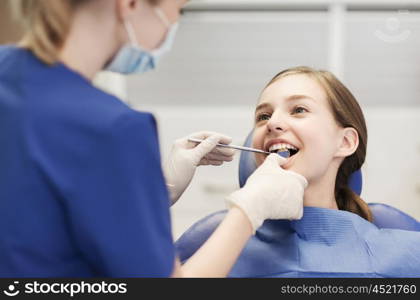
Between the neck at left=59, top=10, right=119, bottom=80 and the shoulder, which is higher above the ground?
the neck at left=59, top=10, right=119, bottom=80

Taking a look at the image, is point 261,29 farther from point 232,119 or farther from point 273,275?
point 273,275

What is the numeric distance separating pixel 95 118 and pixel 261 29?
7.11 feet

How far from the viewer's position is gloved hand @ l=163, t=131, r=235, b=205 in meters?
1.59

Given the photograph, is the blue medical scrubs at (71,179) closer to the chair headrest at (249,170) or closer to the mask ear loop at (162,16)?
the mask ear loop at (162,16)

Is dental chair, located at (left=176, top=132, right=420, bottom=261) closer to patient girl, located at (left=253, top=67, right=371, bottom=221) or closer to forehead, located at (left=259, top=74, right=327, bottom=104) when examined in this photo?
patient girl, located at (left=253, top=67, right=371, bottom=221)

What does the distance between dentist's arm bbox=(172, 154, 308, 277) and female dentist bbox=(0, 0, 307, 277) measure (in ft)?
0.31

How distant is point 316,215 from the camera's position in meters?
1.48

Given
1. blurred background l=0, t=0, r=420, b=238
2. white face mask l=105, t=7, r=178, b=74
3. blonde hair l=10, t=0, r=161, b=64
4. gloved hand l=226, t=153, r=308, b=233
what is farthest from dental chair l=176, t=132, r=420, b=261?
blurred background l=0, t=0, r=420, b=238

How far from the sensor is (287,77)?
1.59 metres

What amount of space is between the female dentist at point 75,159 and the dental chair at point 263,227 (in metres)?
0.63

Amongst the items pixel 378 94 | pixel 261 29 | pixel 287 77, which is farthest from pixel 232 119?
pixel 287 77

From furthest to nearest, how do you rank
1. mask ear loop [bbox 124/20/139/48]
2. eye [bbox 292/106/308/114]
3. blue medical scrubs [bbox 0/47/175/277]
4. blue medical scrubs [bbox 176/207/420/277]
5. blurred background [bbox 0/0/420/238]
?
blurred background [bbox 0/0/420/238] < eye [bbox 292/106/308/114] < blue medical scrubs [bbox 176/207/420/277] < mask ear loop [bbox 124/20/139/48] < blue medical scrubs [bbox 0/47/175/277]

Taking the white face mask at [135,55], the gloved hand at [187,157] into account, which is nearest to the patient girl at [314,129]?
the gloved hand at [187,157]

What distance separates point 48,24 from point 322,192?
938mm
